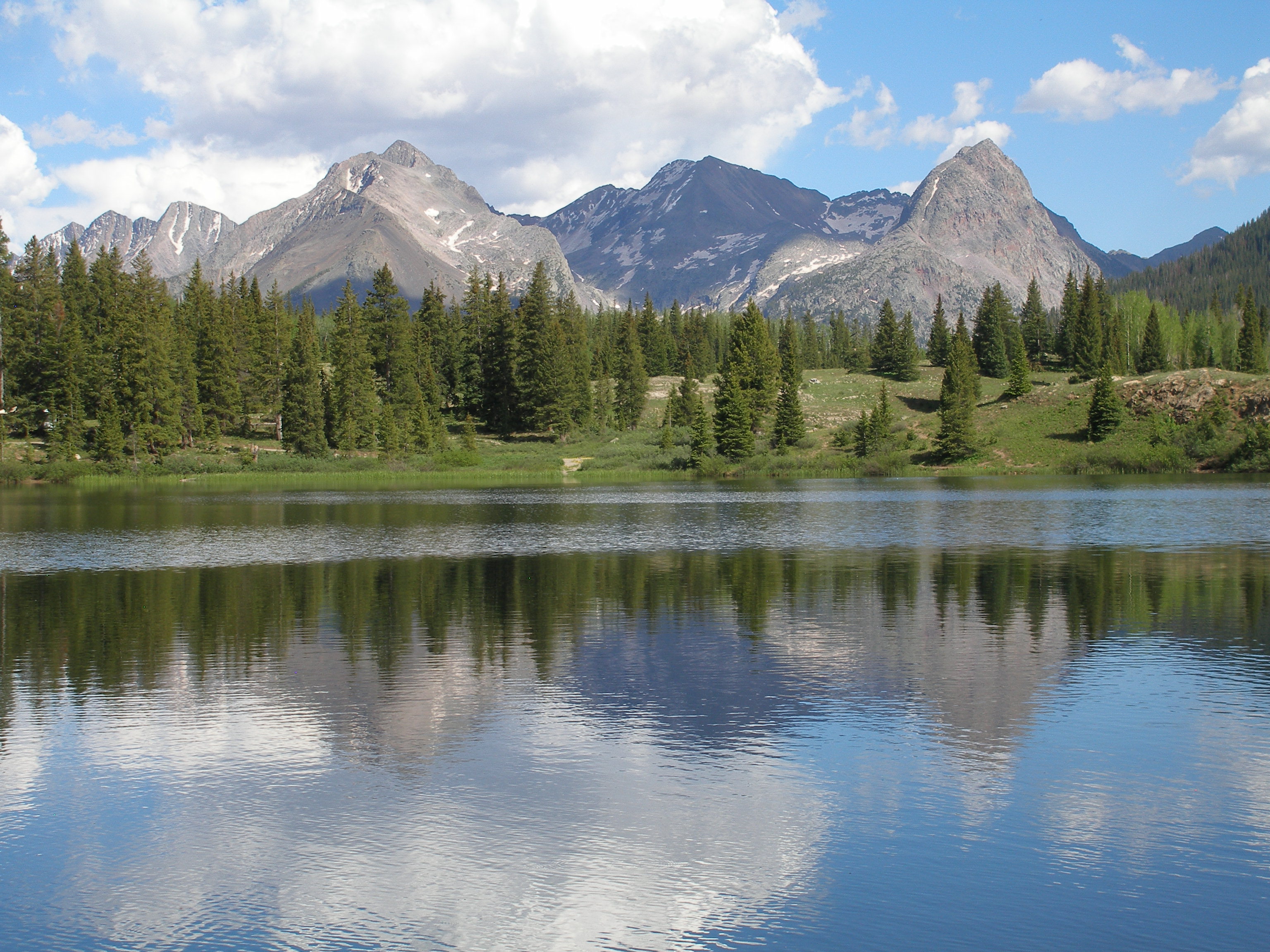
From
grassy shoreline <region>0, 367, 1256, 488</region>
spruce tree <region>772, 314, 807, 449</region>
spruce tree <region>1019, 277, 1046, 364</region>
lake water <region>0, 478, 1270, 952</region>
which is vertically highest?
spruce tree <region>1019, 277, 1046, 364</region>

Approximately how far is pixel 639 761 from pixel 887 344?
502 feet

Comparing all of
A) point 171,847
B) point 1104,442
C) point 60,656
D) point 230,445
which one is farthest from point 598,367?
point 171,847

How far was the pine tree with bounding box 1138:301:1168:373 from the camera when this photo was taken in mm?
142250

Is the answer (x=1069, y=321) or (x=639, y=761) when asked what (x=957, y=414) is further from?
(x=639, y=761)

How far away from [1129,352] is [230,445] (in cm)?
13533

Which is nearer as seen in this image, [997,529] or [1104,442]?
[997,529]

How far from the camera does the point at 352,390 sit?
366 feet

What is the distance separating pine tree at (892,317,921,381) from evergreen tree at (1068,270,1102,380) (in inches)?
913

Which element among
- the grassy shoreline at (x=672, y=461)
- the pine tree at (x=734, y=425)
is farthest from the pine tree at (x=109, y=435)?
the pine tree at (x=734, y=425)

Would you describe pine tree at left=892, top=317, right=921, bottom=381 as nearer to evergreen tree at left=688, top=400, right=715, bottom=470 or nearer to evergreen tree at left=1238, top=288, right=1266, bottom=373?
evergreen tree at left=1238, top=288, right=1266, bottom=373

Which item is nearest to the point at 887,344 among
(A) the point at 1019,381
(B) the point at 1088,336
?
(B) the point at 1088,336

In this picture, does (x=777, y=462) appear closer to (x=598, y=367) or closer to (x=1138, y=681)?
(x=598, y=367)

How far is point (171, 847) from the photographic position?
10352 mm

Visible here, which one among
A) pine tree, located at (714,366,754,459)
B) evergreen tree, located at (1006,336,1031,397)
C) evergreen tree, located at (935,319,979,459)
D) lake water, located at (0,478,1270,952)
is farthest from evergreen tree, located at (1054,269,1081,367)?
lake water, located at (0,478,1270,952)
